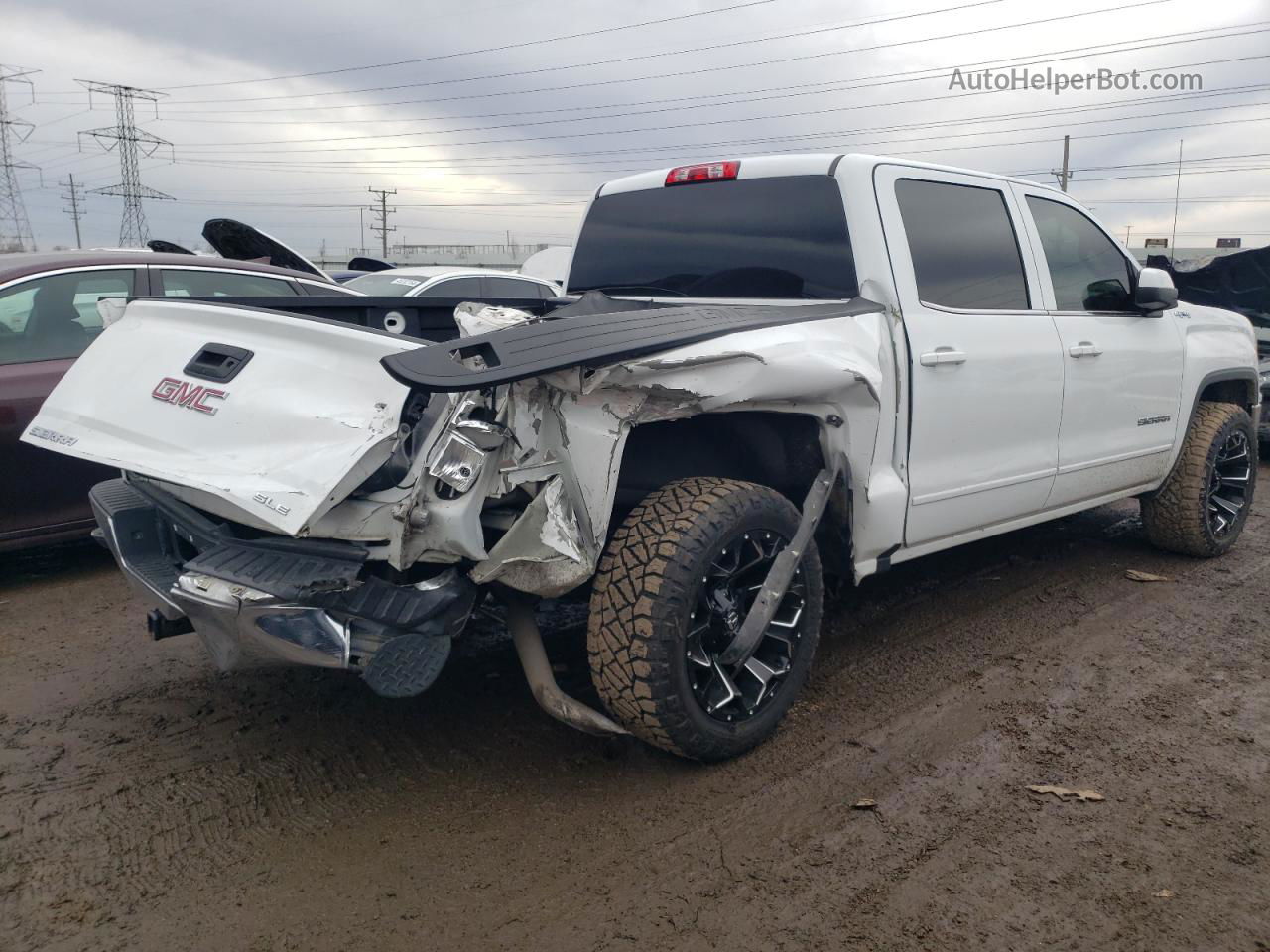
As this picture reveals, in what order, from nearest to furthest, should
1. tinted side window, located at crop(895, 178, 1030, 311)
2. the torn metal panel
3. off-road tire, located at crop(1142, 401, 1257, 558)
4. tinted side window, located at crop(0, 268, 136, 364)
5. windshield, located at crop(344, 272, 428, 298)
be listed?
the torn metal panel < tinted side window, located at crop(895, 178, 1030, 311) < tinted side window, located at crop(0, 268, 136, 364) < off-road tire, located at crop(1142, 401, 1257, 558) < windshield, located at crop(344, 272, 428, 298)

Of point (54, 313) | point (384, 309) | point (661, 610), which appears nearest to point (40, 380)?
point (54, 313)

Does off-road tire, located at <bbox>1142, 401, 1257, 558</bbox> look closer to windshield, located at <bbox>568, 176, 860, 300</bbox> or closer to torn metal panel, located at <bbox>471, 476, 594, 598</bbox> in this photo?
windshield, located at <bbox>568, 176, 860, 300</bbox>

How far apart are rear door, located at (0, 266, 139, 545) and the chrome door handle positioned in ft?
13.4

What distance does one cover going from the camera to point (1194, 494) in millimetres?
5266

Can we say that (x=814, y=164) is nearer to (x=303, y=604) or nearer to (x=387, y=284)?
(x=303, y=604)

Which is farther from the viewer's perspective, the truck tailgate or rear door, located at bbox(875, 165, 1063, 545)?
rear door, located at bbox(875, 165, 1063, 545)

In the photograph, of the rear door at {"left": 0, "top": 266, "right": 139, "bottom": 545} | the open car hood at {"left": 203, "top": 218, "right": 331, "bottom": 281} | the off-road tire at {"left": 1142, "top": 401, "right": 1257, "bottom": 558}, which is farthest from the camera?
the open car hood at {"left": 203, "top": 218, "right": 331, "bottom": 281}

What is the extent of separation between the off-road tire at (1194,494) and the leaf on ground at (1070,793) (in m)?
2.92

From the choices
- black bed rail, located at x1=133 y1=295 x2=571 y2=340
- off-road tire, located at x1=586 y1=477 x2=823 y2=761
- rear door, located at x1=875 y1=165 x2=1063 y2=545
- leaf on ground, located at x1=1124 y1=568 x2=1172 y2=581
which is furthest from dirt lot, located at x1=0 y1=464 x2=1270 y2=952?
black bed rail, located at x1=133 y1=295 x2=571 y2=340

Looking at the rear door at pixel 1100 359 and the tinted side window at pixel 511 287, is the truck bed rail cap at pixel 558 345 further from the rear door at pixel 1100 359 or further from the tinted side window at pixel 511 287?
the tinted side window at pixel 511 287

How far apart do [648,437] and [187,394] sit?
4.78 ft

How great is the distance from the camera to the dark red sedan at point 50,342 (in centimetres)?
478

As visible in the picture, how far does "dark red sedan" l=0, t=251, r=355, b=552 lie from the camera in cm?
478

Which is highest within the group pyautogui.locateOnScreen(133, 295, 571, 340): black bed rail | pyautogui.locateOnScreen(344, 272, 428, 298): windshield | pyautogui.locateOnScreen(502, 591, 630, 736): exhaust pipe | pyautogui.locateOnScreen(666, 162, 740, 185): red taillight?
pyautogui.locateOnScreen(666, 162, 740, 185): red taillight
